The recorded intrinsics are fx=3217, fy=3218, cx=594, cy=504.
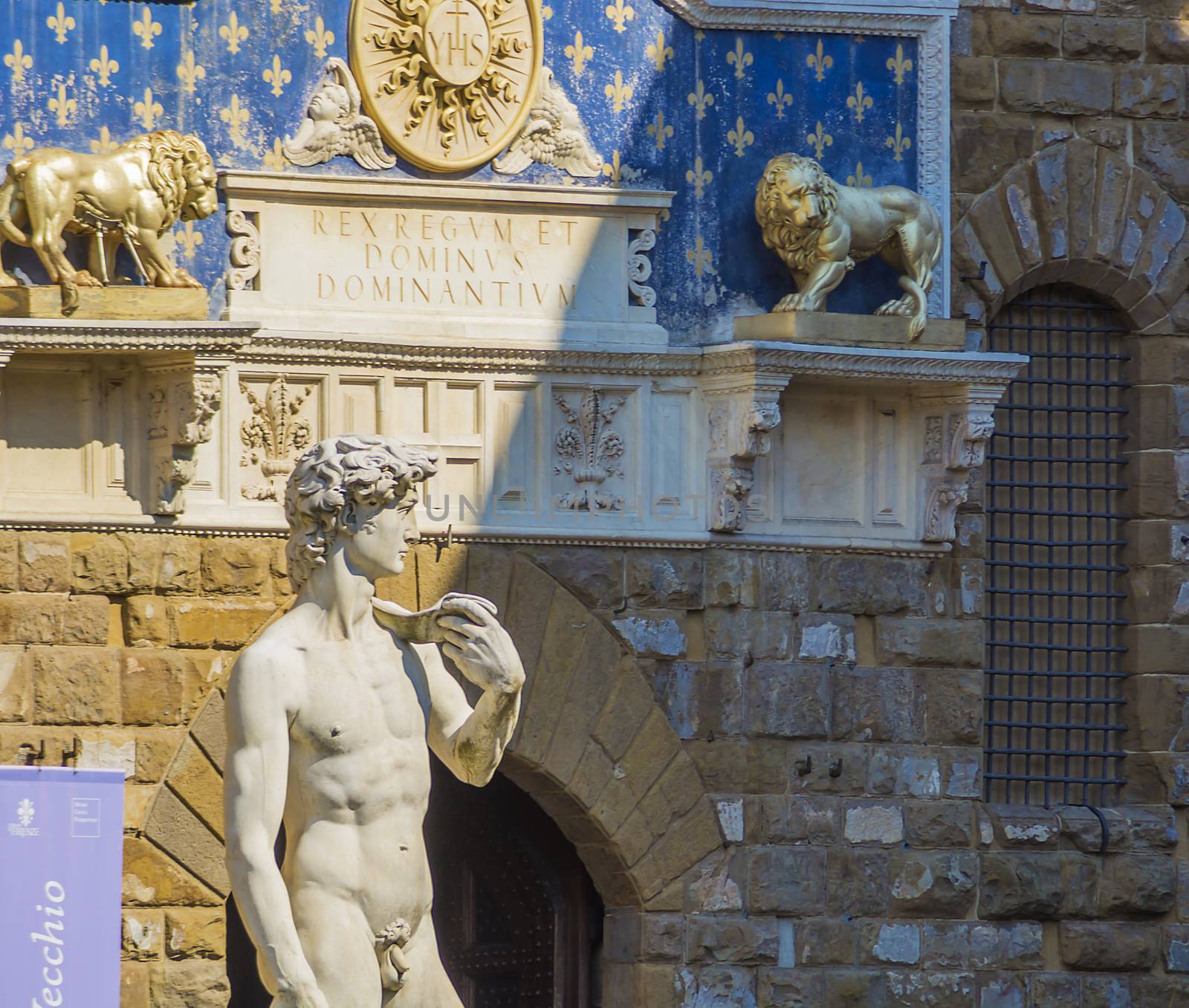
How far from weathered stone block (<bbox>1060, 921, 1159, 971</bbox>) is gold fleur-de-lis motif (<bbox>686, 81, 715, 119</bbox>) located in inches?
156

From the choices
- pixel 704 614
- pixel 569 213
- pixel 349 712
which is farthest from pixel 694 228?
pixel 349 712

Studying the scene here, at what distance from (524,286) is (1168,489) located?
10.5 feet

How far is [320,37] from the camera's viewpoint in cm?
1360

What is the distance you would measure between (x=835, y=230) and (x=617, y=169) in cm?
99

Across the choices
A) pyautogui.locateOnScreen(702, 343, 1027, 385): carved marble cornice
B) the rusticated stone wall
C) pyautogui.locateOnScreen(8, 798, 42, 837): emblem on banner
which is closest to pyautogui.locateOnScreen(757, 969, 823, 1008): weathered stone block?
the rusticated stone wall

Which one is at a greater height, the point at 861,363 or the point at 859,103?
the point at 859,103

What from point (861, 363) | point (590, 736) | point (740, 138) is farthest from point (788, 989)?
point (740, 138)

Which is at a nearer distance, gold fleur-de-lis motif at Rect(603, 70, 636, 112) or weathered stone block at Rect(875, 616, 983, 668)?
gold fleur-de-lis motif at Rect(603, 70, 636, 112)

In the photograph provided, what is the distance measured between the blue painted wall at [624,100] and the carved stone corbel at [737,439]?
14.6 inches

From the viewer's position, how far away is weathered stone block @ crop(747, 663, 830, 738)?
46.3ft

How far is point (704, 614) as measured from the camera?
46.3ft

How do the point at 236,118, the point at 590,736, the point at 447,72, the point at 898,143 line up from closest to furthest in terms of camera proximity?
1. the point at 236,118
2. the point at 447,72
3. the point at 590,736
4. the point at 898,143

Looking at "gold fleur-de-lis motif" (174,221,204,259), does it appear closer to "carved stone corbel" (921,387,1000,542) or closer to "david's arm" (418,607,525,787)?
"carved stone corbel" (921,387,1000,542)

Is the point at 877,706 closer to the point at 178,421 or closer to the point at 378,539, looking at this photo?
the point at 178,421
